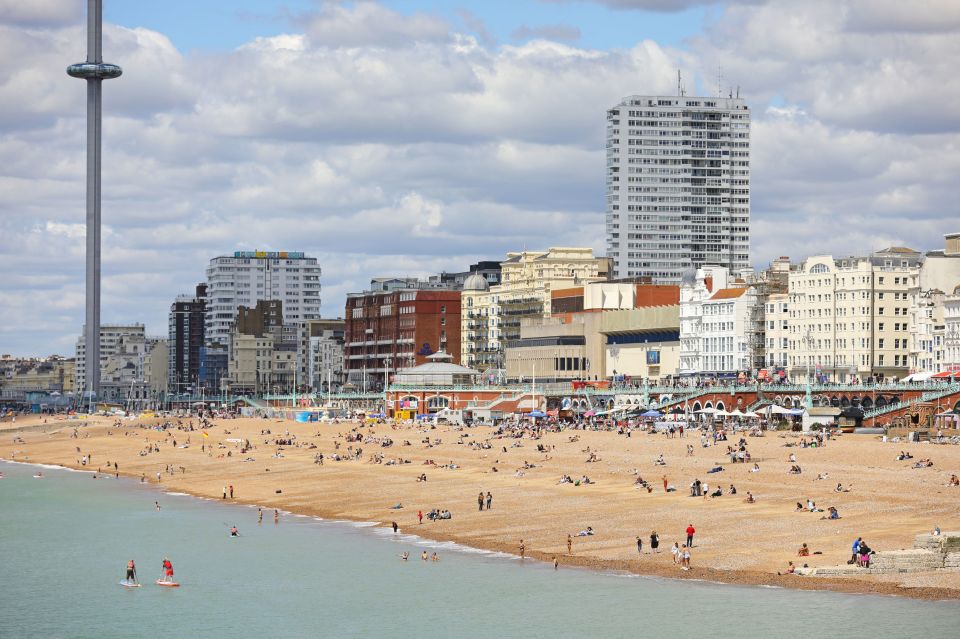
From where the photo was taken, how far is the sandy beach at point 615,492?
53.9 meters

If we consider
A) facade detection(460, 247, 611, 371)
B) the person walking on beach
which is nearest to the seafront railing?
the person walking on beach

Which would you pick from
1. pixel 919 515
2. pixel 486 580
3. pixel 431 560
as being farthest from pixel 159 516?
pixel 919 515

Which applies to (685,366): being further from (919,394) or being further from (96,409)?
(96,409)

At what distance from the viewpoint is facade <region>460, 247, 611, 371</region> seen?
181 metres

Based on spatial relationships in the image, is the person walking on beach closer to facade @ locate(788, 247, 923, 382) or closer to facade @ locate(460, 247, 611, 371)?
facade @ locate(788, 247, 923, 382)

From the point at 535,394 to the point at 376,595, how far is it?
88034mm

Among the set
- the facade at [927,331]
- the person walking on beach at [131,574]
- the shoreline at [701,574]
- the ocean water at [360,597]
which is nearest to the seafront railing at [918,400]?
the facade at [927,331]

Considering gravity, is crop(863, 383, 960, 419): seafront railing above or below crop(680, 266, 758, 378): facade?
below

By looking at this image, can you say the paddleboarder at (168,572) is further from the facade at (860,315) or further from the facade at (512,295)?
the facade at (512,295)

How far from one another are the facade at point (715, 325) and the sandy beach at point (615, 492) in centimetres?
2790

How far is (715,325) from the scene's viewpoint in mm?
138625

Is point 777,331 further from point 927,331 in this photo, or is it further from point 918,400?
point 918,400

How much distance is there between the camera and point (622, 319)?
152 m

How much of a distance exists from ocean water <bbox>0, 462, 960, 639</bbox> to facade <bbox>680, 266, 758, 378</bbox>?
71964mm
